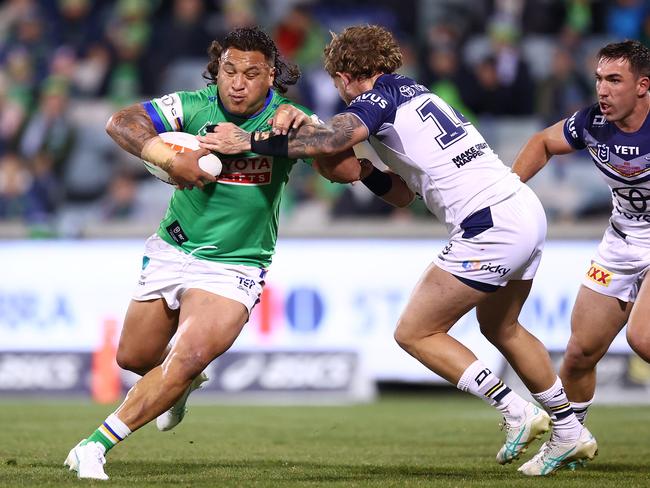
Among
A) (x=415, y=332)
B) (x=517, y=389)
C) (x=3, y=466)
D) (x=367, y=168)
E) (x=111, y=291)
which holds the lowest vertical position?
(x=517, y=389)

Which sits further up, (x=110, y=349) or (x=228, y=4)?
(x=228, y=4)

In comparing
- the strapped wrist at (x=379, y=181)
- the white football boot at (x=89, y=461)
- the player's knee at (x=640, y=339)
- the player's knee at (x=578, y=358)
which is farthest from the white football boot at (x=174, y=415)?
the player's knee at (x=640, y=339)

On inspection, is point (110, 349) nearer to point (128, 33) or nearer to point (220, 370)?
point (220, 370)

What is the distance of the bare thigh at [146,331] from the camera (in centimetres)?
675

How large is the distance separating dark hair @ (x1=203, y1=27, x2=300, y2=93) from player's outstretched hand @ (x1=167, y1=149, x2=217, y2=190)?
0.69m

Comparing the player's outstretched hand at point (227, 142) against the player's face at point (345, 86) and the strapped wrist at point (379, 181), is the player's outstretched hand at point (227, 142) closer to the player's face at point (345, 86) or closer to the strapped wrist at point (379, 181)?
the player's face at point (345, 86)

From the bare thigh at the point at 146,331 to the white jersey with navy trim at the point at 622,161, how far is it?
2693 mm

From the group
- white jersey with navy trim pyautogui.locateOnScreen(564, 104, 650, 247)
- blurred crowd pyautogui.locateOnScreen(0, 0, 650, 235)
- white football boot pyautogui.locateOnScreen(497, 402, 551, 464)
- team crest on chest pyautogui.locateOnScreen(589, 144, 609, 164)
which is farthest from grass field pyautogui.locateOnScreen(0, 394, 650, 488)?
blurred crowd pyautogui.locateOnScreen(0, 0, 650, 235)

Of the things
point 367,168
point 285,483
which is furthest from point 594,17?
point 285,483

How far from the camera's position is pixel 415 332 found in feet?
21.2

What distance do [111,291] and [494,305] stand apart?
6.76 metres

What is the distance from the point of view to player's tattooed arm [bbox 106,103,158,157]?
631 cm

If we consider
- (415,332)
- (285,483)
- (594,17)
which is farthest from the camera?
(594,17)

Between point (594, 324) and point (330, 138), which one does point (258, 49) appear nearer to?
point (330, 138)
